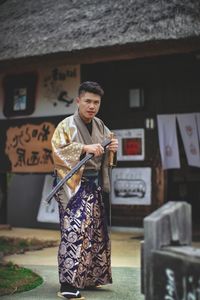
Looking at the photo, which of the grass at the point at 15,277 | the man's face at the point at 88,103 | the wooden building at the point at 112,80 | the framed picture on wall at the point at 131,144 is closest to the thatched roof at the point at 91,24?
the wooden building at the point at 112,80

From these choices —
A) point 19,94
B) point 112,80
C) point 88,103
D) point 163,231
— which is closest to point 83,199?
point 88,103

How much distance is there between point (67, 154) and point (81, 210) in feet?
1.40

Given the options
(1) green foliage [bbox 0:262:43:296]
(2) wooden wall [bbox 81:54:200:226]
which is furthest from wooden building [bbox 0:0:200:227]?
(1) green foliage [bbox 0:262:43:296]

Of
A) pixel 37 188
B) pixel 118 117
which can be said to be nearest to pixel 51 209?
pixel 37 188

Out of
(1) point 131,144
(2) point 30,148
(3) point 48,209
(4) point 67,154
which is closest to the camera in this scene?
(4) point 67,154

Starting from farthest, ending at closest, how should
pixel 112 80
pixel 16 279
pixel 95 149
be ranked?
pixel 112 80 → pixel 16 279 → pixel 95 149

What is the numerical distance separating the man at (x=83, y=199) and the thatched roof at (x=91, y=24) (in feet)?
12.1

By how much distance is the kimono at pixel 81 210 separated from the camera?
3852 mm

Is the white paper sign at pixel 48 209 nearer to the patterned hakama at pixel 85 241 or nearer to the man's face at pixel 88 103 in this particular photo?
the patterned hakama at pixel 85 241

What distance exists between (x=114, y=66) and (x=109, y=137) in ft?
16.8

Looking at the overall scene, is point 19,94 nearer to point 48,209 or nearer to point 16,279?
point 48,209

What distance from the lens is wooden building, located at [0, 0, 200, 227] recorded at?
7941 mm

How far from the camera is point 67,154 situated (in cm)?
387

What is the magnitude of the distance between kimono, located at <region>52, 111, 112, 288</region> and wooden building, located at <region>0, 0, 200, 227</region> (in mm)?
3844
